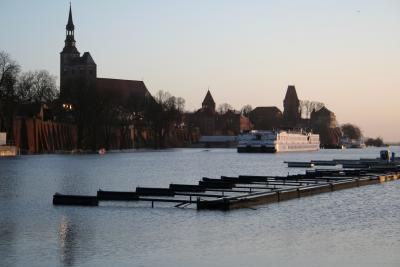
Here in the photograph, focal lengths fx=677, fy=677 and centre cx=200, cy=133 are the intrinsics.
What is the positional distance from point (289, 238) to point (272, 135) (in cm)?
15582

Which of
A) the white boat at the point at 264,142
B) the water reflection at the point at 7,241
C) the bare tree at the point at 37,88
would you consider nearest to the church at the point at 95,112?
the bare tree at the point at 37,88

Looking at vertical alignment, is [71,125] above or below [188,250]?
above

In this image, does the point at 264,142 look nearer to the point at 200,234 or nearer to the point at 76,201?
the point at 76,201

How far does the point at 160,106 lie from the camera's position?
184 meters

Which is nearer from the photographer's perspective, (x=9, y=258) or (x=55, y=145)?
(x=9, y=258)

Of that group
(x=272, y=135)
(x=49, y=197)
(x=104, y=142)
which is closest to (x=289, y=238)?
(x=49, y=197)

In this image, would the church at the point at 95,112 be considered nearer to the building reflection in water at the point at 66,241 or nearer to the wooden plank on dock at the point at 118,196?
the wooden plank on dock at the point at 118,196

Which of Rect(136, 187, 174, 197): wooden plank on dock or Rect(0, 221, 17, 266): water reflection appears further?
Rect(136, 187, 174, 197): wooden plank on dock

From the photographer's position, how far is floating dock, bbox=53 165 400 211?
112 ft

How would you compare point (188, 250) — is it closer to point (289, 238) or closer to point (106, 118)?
point (289, 238)

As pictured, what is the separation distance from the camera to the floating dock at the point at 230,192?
3419 cm

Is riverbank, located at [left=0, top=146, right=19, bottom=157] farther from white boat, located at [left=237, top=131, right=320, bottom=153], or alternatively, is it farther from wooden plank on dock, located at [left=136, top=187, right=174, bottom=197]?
wooden plank on dock, located at [left=136, top=187, right=174, bottom=197]

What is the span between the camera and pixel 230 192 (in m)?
43.6

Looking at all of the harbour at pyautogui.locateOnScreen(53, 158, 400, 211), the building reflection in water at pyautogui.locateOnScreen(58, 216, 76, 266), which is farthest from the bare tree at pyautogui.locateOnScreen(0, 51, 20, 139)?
the building reflection in water at pyautogui.locateOnScreen(58, 216, 76, 266)
